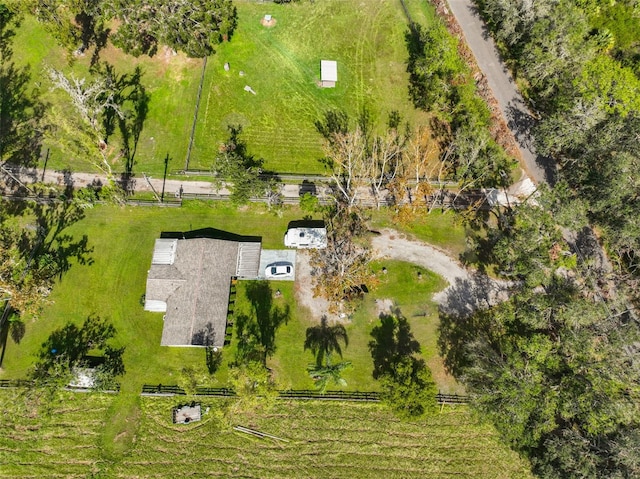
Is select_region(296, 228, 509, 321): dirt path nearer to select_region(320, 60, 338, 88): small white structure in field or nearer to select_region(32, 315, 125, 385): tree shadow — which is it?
select_region(32, 315, 125, 385): tree shadow

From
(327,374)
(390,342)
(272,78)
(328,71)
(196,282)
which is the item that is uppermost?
(328,71)

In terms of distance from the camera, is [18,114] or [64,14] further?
[64,14]

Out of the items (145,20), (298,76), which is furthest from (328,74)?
(145,20)

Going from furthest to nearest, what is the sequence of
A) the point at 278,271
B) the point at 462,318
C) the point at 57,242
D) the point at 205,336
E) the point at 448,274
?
the point at 448,274 → the point at 57,242 → the point at 462,318 → the point at 278,271 → the point at 205,336

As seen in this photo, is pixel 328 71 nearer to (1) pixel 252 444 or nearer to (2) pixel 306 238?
(2) pixel 306 238

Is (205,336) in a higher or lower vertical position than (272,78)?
lower

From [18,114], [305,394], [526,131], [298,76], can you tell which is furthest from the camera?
[298,76]

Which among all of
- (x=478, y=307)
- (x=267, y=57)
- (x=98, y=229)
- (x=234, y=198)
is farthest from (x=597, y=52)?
(x=98, y=229)

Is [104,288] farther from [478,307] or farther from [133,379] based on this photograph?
[478,307]
